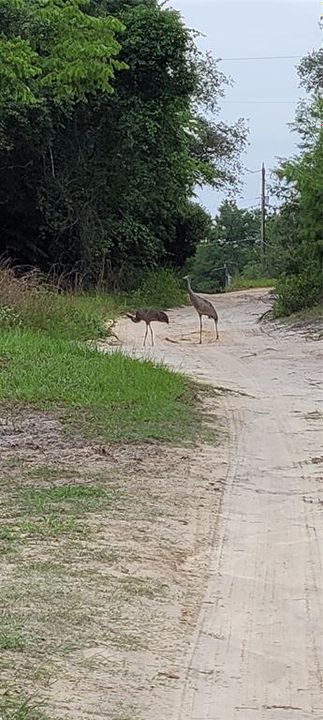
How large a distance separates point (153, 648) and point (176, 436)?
15.6ft

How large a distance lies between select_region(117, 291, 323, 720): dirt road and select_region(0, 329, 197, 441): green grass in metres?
0.61

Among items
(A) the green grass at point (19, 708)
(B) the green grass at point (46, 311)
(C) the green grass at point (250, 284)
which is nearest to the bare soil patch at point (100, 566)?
(A) the green grass at point (19, 708)

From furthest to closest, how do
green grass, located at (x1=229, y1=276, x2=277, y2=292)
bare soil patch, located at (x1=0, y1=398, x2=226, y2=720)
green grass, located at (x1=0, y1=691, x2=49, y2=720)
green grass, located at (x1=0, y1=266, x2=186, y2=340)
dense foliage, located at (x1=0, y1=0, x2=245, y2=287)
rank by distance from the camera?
1. green grass, located at (x1=229, y1=276, x2=277, y2=292)
2. dense foliage, located at (x1=0, y1=0, x2=245, y2=287)
3. green grass, located at (x1=0, y1=266, x2=186, y2=340)
4. bare soil patch, located at (x1=0, y1=398, x2=226, y2=720)
5. green grass, located at (x1=0, y1=691, x2=49, y2=720)

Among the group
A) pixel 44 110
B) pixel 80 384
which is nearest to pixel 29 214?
pixel 44 110

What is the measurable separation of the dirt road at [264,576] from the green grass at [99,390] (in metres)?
0.61

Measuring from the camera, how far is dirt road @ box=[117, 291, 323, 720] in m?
4.18

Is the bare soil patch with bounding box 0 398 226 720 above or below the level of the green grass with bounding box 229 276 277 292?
above

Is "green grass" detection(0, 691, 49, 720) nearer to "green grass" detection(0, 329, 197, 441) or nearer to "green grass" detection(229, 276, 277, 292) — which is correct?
"green grass" detection(0, 329, 197, 441)

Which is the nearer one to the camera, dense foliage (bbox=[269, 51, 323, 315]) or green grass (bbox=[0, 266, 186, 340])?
green grass (bbox=[0, 266, 186, 340])

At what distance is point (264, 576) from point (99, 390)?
5270mm

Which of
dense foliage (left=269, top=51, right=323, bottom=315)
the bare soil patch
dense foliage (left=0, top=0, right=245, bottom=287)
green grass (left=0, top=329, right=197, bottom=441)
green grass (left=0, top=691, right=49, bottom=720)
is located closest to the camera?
green grass (left=0, top=691, right=49, bottom=720)

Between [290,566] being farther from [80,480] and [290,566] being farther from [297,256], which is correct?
[297,256]

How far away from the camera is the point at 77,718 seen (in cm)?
374

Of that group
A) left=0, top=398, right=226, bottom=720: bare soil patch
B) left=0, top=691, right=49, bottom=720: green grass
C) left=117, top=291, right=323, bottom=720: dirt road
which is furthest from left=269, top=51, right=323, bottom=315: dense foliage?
left=0, top=691, right=49, bottom=720: green grass
